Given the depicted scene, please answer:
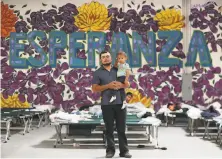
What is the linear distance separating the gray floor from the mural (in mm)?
2639

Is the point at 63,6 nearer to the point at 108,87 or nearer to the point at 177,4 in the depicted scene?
the point at 177,4

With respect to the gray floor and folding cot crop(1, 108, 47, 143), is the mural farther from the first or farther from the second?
the gray floor

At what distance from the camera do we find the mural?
33.0 feet

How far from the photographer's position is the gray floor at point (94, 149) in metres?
5.53

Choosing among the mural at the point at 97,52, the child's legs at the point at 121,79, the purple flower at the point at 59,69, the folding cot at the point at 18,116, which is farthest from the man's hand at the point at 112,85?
the purple flower at the point at 59,69

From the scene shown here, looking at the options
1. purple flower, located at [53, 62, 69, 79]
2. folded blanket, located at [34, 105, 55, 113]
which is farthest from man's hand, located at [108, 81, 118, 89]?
purple flower, located at [53, 62, 69, 79]

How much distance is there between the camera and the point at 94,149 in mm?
5977

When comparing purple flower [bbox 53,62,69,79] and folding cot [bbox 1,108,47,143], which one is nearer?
folding cot [bbox 1,108,47,143]

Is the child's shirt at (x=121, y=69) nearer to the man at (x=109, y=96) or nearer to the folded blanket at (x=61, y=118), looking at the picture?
the man at (x=109, y=96)

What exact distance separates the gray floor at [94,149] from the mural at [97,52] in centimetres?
264

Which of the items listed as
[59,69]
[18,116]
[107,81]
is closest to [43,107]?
[59,69]

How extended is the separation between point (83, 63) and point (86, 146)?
4.15m

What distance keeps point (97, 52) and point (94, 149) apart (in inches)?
177

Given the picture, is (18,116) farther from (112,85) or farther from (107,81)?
(112,85)
